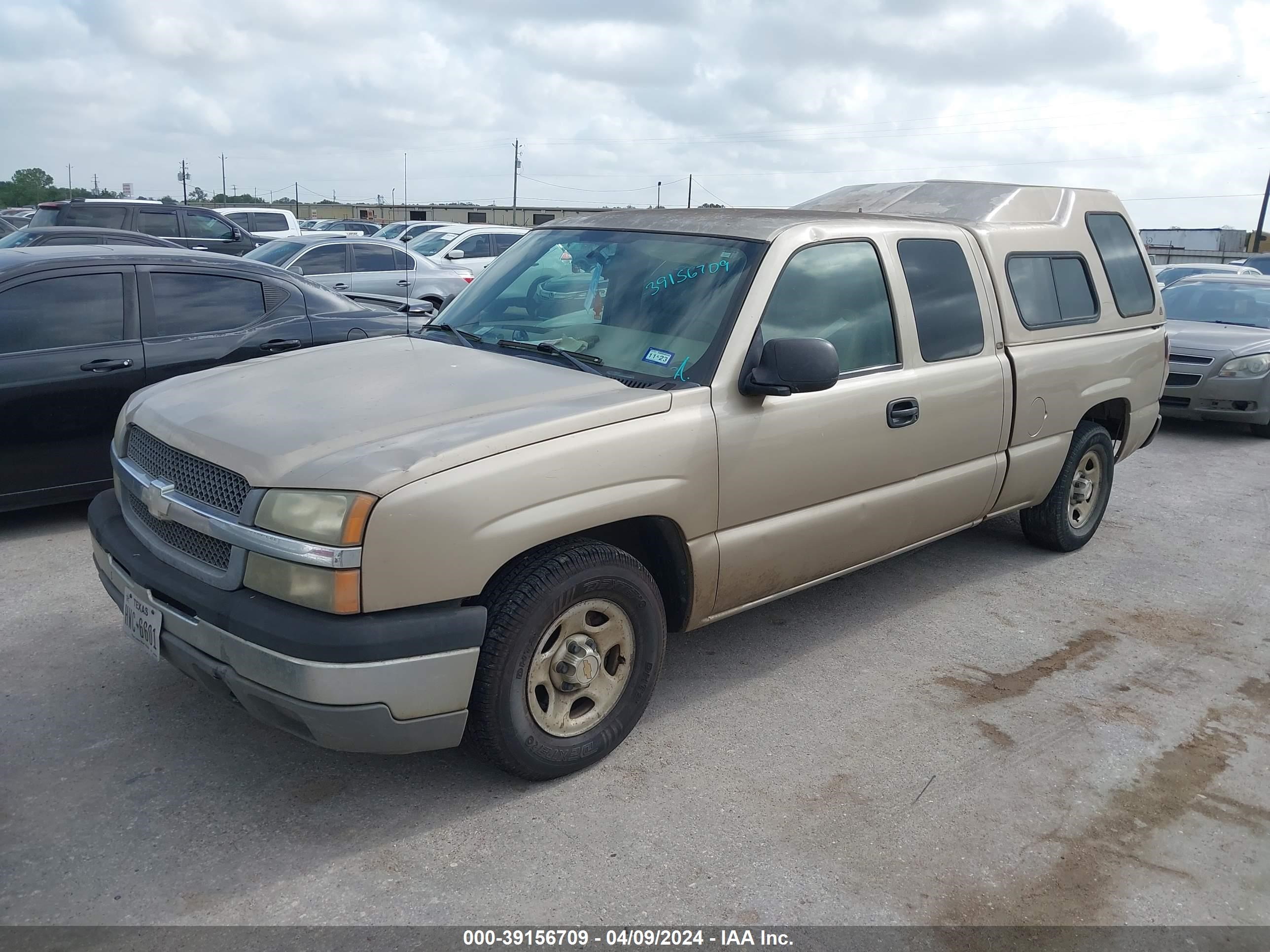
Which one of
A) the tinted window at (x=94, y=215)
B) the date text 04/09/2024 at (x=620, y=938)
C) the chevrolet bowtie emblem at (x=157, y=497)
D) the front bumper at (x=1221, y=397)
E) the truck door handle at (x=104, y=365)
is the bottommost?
the date text 04/09/2024 at (x=620, y=938)

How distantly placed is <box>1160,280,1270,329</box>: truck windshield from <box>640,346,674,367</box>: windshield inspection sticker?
9179 mm

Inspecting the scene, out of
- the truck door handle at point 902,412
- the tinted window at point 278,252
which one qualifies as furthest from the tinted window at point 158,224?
the truck door handle at point 902,412

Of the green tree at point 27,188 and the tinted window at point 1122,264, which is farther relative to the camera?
the green tree at point 27,188

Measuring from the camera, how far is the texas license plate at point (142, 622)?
3.34 m

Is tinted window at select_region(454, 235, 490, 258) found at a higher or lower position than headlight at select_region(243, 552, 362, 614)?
higher

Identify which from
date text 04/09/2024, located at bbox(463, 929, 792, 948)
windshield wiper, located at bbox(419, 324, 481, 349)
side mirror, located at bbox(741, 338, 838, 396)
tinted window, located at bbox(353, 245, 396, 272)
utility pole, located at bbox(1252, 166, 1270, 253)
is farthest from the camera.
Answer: utility pole, located at bbox(1252, 166, 1270, 253)

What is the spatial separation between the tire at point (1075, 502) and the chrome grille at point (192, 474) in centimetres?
446

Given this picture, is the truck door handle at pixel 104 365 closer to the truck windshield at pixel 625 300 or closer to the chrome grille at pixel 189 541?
the truck windshield at pixel 625 300

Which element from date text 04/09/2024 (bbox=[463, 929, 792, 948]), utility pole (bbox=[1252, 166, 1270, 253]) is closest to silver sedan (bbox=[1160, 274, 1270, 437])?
date text 04/09/2024 (bbox=[463, 929, 792, 948])

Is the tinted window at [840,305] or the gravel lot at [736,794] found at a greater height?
the tinted window at [840,305]

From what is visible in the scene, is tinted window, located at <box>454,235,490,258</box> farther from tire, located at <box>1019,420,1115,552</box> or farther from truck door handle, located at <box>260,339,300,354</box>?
tire, located at <box>1019,420,1115,552</box>

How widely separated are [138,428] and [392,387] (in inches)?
37.5

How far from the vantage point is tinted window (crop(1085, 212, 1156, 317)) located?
240 inches

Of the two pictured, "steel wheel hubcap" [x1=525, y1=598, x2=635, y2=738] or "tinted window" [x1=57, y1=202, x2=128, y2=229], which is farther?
"tinted window" [x1=57, y1=202, x2=128, y2=229]
